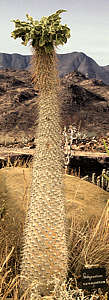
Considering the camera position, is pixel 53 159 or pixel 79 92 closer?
pixel 53 159

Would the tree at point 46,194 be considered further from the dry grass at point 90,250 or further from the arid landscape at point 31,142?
the dry grass at point 90,250

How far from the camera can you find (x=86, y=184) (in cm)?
342

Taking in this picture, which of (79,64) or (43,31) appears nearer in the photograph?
(43,31)

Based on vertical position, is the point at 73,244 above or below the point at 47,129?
below

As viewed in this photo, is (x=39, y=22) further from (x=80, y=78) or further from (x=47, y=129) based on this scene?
(x=80, y=78)

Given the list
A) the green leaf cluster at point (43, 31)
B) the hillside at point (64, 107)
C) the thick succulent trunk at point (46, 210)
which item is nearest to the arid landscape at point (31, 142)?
the hillside at point (64, 107)

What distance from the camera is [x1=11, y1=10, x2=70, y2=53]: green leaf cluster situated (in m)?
1.45

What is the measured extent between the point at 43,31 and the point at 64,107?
10.9 m

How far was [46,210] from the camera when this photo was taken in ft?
5.11

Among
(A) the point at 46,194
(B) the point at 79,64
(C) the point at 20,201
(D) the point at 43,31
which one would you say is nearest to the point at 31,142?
(C) the point at 20,201

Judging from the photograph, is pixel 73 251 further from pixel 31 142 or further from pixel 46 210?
pixel 31 142

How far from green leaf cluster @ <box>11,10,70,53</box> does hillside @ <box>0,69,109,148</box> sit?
8.32 m

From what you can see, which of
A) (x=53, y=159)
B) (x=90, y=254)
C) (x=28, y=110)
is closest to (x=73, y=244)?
(x=90, y=254)

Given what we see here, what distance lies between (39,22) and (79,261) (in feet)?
4.85
